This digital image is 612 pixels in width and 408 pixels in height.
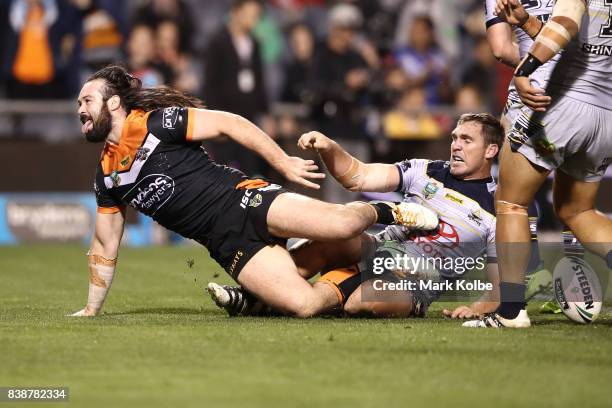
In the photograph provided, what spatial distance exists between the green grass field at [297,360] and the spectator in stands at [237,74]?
6.95m

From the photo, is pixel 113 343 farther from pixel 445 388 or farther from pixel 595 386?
pixel 595 386

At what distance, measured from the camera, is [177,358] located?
16.3 feet

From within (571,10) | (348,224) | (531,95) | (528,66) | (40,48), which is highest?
(571,10)

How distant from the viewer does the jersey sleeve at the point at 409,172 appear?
6.95m

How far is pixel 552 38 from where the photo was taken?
217 inches

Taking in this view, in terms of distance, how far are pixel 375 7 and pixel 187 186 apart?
9.96m

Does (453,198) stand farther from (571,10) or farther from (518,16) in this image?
(571,10)

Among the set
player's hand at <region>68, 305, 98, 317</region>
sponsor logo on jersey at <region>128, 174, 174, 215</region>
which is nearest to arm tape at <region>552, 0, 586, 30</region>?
sponsor logo on jersey at <region>128, 174, 174, 215</region>

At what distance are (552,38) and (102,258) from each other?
2802 millimetres

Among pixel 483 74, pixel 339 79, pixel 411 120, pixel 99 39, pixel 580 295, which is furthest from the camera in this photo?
pixel 483 74

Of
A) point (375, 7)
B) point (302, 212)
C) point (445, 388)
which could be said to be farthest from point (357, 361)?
point (375, 7)

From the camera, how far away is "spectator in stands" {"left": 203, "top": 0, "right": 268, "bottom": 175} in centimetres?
1377

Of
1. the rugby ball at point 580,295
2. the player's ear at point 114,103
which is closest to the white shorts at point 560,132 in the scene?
the rugby ball at point 580,295

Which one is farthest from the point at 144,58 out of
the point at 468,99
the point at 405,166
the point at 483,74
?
the point at 405,166
